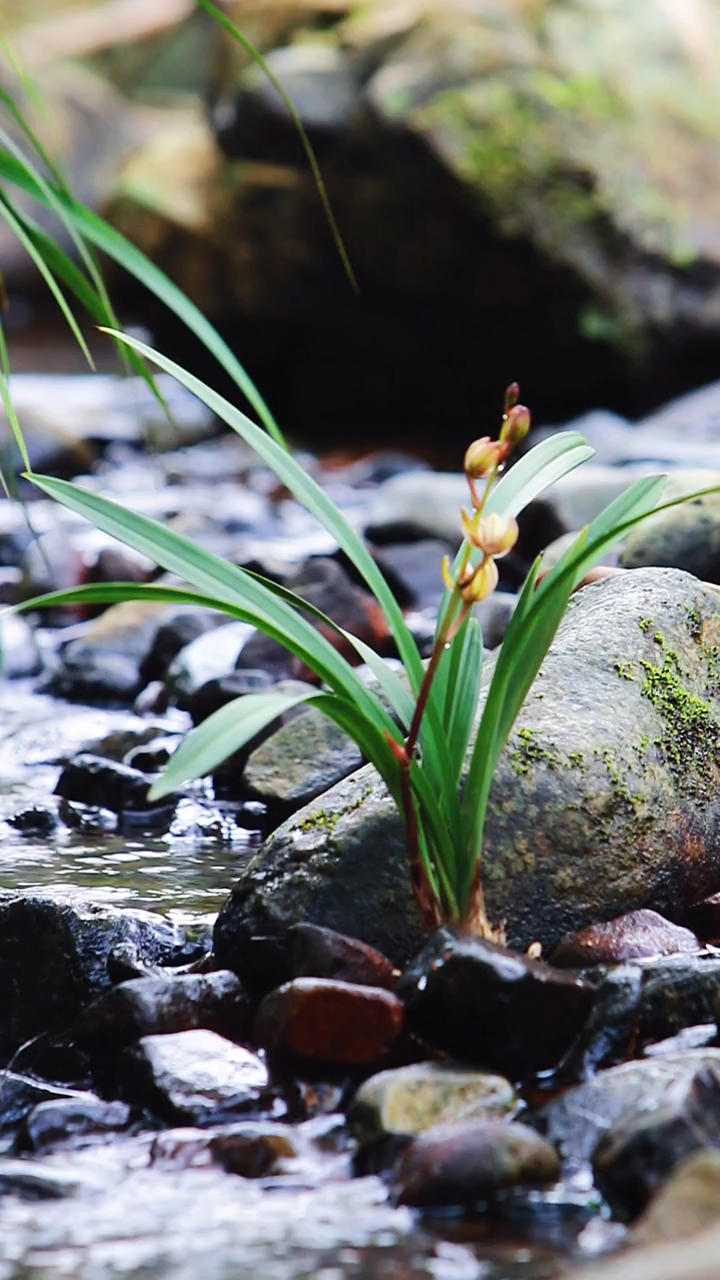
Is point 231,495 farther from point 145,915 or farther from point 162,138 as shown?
point 162,138

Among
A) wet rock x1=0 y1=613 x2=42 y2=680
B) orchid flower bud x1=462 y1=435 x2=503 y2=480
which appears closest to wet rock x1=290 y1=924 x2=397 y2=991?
orchid flower bud x1=462 y1=435 x2=503 y2=480

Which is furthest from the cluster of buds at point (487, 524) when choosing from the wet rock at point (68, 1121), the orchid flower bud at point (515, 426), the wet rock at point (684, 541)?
the wet rock at point (684, 541)

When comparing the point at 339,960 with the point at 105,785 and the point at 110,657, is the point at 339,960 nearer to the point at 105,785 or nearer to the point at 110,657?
the point at 105,785

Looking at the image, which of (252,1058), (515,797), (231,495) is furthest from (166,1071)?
(231,495)

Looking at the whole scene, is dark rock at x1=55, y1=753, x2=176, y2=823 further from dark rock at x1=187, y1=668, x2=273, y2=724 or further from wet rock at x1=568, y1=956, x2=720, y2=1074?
wet rock at x1=568, y1=956, x2=720, y2=1074

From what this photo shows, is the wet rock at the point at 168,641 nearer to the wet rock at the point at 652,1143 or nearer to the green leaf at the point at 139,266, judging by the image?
the green leaf at the point at 139,266

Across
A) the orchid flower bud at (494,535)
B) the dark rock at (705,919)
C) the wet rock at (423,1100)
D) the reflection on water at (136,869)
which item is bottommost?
the reflection on water at (136,869)
